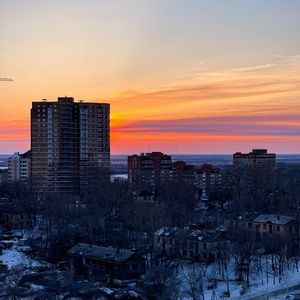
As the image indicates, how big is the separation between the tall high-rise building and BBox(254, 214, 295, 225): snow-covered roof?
19.9 metres

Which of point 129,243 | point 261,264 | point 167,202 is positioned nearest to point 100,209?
point 167,202

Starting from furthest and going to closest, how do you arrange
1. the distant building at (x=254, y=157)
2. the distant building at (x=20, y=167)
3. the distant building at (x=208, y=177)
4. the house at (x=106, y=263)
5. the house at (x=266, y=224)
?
the distant building at (x=254, y=157) < the distant building at (x=20, y=167) < the distant building at (x=208, y=177) < the house at (x=266, y=224) < the house at (x=106, y=263)

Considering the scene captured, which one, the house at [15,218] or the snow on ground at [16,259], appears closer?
the snow on ground at [16,259]

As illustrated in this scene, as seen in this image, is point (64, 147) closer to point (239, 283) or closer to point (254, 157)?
point (254, 157)

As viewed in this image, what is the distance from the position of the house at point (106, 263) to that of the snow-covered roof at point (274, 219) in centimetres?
849

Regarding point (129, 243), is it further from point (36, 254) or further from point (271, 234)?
point (271, 234)

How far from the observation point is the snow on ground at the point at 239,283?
2012 cm

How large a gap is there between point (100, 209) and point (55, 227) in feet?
16.8

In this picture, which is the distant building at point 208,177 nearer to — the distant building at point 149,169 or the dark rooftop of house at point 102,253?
the distant building at point 149,169

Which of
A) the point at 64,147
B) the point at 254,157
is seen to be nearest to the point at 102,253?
the point at 64,147

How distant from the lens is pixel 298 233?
27.7 meters

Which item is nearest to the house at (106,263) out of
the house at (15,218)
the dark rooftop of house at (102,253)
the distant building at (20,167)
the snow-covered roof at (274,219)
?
the dark rooftop of house at (102,253)

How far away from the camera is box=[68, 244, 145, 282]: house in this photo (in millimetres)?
22312

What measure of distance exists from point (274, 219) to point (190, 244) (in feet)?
19.8
